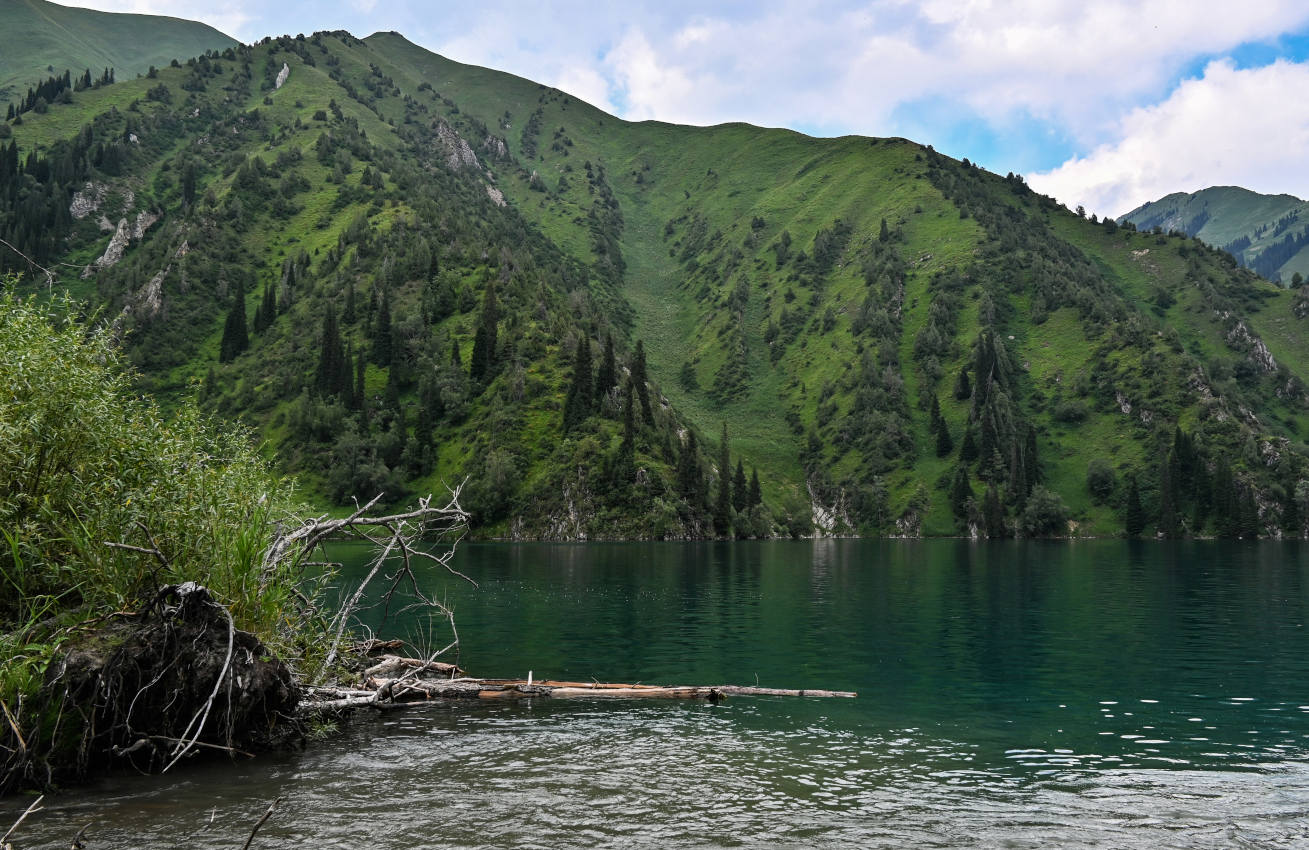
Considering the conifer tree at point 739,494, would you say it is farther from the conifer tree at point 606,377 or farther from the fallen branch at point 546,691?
the fallen branch at point 546,691

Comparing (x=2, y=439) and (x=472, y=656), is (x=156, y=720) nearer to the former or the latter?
(x=2, y=439)

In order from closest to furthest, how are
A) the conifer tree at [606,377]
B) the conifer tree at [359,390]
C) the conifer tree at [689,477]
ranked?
the conifer tree at [689,477], the conifer tree at [359,390], the conifer tree at [606,377]

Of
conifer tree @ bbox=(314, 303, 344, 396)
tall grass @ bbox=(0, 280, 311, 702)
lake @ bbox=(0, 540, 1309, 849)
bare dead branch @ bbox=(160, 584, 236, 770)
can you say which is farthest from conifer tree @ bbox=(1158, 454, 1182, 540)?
bare dead branch @ bbox=(160, 584, 236, 770)

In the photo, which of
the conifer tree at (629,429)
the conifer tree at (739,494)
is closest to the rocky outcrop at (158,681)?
the conifer tree at (629,429)

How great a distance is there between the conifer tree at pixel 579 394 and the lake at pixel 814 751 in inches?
4808

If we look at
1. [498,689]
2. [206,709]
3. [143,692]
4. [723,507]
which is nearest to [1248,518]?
[723,507]

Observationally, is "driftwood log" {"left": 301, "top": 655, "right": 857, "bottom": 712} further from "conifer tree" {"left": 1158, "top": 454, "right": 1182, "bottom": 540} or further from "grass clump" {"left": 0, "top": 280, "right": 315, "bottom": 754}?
"conifer tree" {"left": 1158, "top": 454, "right": 1182, "bottom": 540}

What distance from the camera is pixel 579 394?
590 feet

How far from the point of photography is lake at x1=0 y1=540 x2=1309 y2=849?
55.9 feet

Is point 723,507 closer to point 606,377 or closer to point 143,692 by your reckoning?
point 606,377

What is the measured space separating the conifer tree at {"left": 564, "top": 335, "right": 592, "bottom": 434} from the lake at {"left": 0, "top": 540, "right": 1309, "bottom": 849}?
12214 centimetres

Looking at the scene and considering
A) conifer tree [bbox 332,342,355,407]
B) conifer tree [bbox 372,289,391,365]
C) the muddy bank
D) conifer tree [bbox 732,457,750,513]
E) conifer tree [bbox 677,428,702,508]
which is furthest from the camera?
conifer tree [bbox 372,289,391,365]

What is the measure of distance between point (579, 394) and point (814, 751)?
158102mm

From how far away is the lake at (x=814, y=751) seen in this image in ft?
55.9
